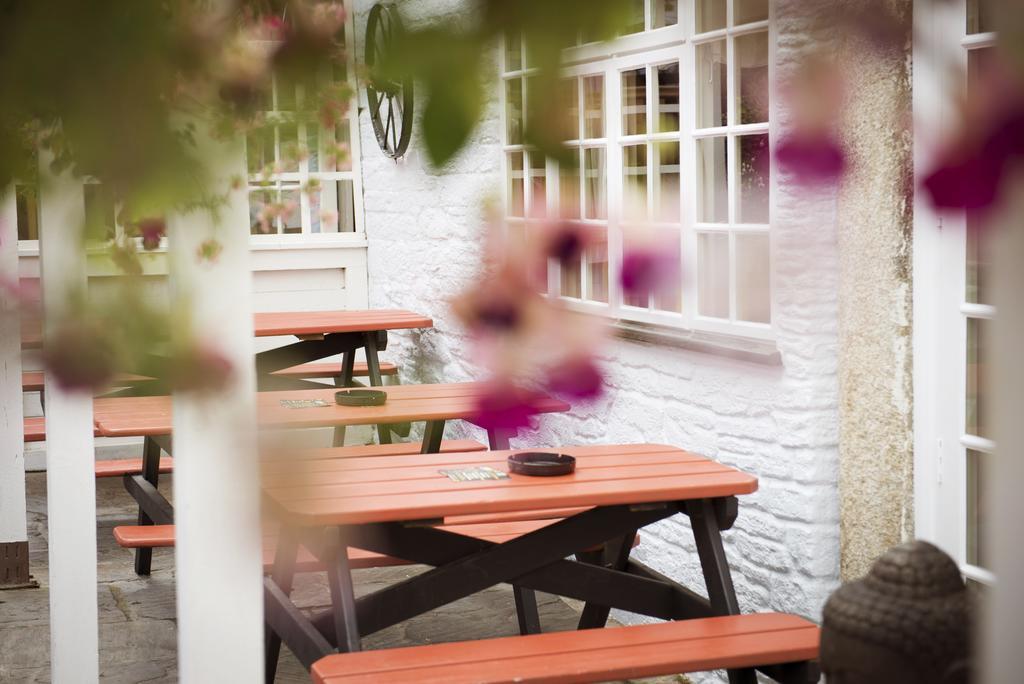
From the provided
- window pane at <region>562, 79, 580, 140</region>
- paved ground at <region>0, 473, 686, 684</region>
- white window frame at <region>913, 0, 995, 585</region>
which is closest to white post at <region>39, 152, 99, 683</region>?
paved ground at <region>0, 473, 686, 684</region>

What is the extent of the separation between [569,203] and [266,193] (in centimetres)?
100

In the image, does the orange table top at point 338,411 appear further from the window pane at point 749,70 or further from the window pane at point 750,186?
the window pane at point 749,70

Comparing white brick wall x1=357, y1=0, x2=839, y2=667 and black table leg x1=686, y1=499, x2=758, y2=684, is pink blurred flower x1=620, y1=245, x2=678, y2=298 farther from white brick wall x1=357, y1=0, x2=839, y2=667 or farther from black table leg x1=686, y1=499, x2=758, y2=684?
black table leg x1=686, y1=499, x2=758, y2=684

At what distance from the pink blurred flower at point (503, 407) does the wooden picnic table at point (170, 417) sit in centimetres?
375

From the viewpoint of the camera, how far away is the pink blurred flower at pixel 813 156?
561 millimetres

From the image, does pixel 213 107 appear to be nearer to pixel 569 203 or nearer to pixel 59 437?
pixel 569 203

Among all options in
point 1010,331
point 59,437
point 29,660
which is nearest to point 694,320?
point 59,437

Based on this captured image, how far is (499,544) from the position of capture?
136 inches

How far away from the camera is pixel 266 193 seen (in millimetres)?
1573

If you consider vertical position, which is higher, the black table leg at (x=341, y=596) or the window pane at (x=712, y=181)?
the window pane at (x=712, y=181)

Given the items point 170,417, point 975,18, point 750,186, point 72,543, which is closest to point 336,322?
point 170,417

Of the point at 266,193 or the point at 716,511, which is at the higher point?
the point at 266,193

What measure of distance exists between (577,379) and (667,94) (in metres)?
4.26

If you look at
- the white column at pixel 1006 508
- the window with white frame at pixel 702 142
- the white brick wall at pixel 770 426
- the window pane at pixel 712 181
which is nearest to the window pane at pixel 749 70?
the window with white frame at pixel 702 142
